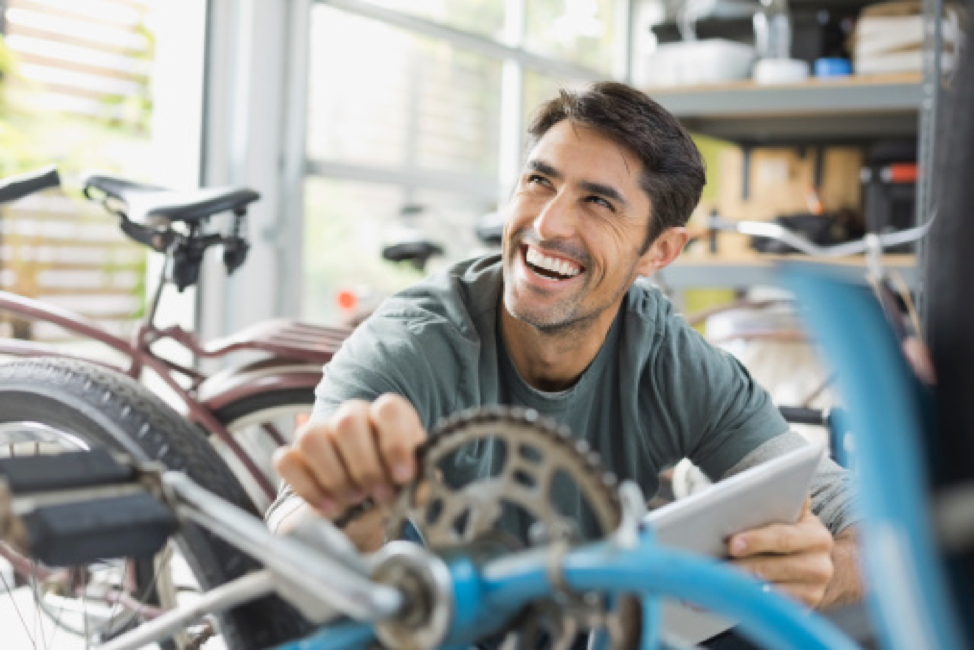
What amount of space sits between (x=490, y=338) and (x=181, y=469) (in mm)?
407

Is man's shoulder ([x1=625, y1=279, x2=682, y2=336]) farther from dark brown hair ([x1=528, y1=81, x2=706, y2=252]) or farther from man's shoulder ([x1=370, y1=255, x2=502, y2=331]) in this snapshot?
man's shoulder ([x1=370, y1=255, x2=502, y2=331])

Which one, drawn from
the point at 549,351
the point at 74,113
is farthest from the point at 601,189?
the point at 74,113

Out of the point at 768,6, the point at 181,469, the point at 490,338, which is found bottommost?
the point at 181,469

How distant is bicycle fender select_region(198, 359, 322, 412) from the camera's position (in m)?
1.75

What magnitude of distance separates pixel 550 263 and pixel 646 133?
0.67 ft

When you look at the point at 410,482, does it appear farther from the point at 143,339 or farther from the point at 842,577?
the point at 143,339

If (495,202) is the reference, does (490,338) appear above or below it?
below

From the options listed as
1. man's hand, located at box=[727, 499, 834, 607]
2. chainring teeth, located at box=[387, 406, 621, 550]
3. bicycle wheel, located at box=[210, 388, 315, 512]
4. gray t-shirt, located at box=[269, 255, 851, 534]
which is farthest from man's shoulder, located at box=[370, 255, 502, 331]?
chainring teeth, located at box=[387, 406, 621, 550]

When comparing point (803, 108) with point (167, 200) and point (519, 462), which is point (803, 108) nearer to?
point (167, 200)

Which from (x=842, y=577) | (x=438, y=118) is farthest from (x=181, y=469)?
(x=438, y=118)

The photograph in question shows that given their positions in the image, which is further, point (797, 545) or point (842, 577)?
point (842, 577)

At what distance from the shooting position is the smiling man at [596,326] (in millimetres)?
1332

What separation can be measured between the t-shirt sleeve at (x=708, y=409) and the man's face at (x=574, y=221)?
4.8 inches

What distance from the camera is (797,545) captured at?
3.19ft
